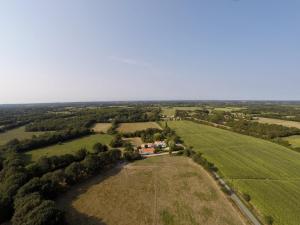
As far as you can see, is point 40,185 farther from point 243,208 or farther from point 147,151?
point 147,151

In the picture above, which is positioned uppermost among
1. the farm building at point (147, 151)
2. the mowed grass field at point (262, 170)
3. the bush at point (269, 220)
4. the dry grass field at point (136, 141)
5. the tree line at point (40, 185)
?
the tree line at point (40, 185)

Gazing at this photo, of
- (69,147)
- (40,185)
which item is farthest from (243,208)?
(69,147)

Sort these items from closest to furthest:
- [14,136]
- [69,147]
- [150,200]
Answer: [150,200] → [69,147] → [14,136]

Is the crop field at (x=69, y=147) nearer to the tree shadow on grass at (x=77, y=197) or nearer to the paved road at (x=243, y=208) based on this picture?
the tree shadow on grass at (x=77, y=197)

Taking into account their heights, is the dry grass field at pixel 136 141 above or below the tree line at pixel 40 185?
below

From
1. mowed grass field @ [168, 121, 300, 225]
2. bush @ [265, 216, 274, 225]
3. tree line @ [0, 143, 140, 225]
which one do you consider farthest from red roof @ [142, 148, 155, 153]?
bush @ [265, 216, 274, 225]

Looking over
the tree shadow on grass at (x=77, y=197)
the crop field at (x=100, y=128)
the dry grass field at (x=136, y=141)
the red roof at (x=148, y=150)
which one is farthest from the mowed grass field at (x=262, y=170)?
the crop field at (x=100, y=128)
